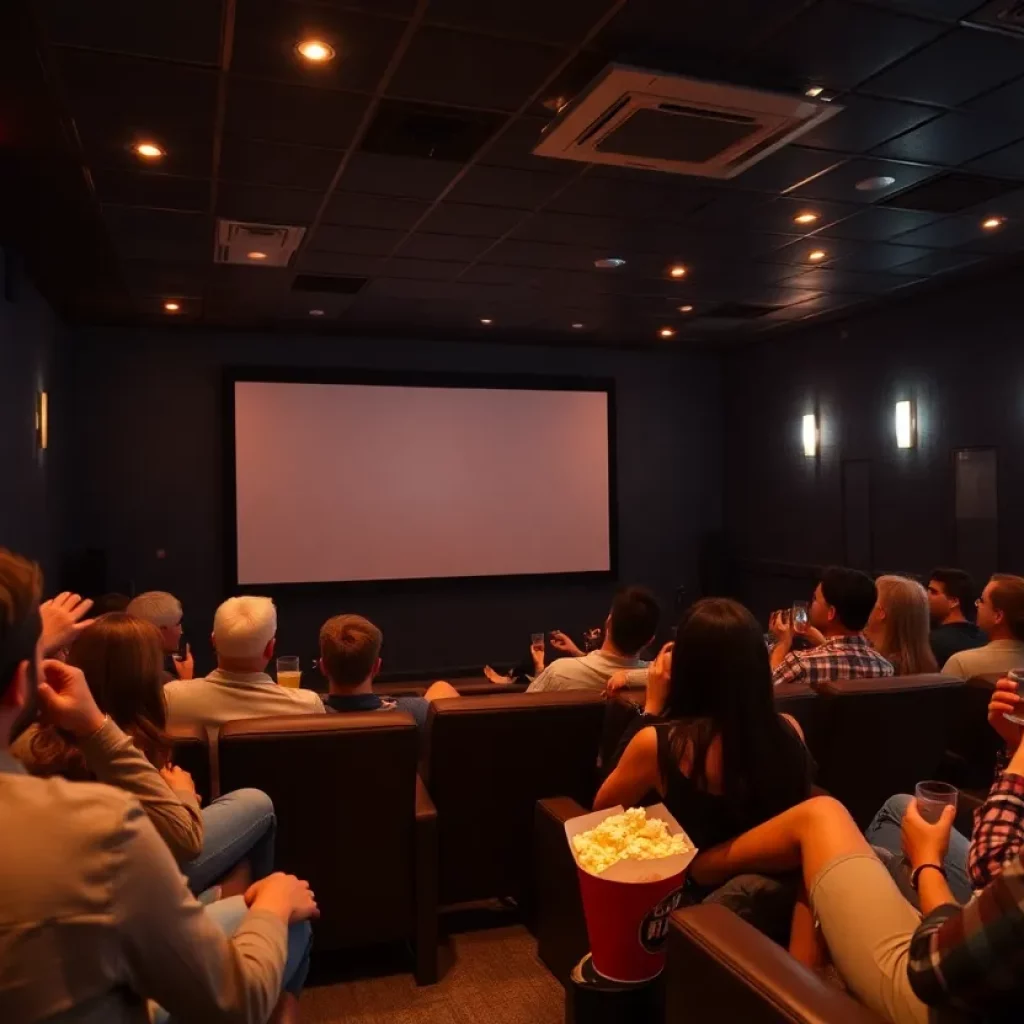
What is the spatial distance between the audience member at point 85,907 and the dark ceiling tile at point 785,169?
3.77 m

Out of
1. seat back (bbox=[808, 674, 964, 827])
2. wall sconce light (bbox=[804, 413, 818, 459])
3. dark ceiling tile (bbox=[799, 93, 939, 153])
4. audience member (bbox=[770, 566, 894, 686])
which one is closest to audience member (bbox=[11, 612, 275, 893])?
seat back (bbox=[808, 674, 964, 827])

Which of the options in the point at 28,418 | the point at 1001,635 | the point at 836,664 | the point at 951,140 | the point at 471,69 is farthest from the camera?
the point at 28,418

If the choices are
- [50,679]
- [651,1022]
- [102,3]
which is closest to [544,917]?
[651,1022]

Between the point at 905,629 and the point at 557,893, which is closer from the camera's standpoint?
the point at 557,893

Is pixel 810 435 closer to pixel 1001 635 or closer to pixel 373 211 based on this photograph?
pixel 1001 635

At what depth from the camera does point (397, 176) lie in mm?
4168

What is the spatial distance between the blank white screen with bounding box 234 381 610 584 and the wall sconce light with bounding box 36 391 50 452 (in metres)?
1.72

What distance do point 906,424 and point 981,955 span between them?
6.45 metres

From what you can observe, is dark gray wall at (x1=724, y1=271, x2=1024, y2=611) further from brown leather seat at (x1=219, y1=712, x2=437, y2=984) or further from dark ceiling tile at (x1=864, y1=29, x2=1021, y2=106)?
brown leather seat at (x1=219, y1=712, x2=437, y2=984)

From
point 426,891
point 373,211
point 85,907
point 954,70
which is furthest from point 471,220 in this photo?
point 85,907

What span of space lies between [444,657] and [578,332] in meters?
3.30

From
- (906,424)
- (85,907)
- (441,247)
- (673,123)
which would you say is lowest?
(85,907)

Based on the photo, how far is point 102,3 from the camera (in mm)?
2672

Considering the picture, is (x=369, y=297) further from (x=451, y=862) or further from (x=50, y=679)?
(x=50, y=679)
